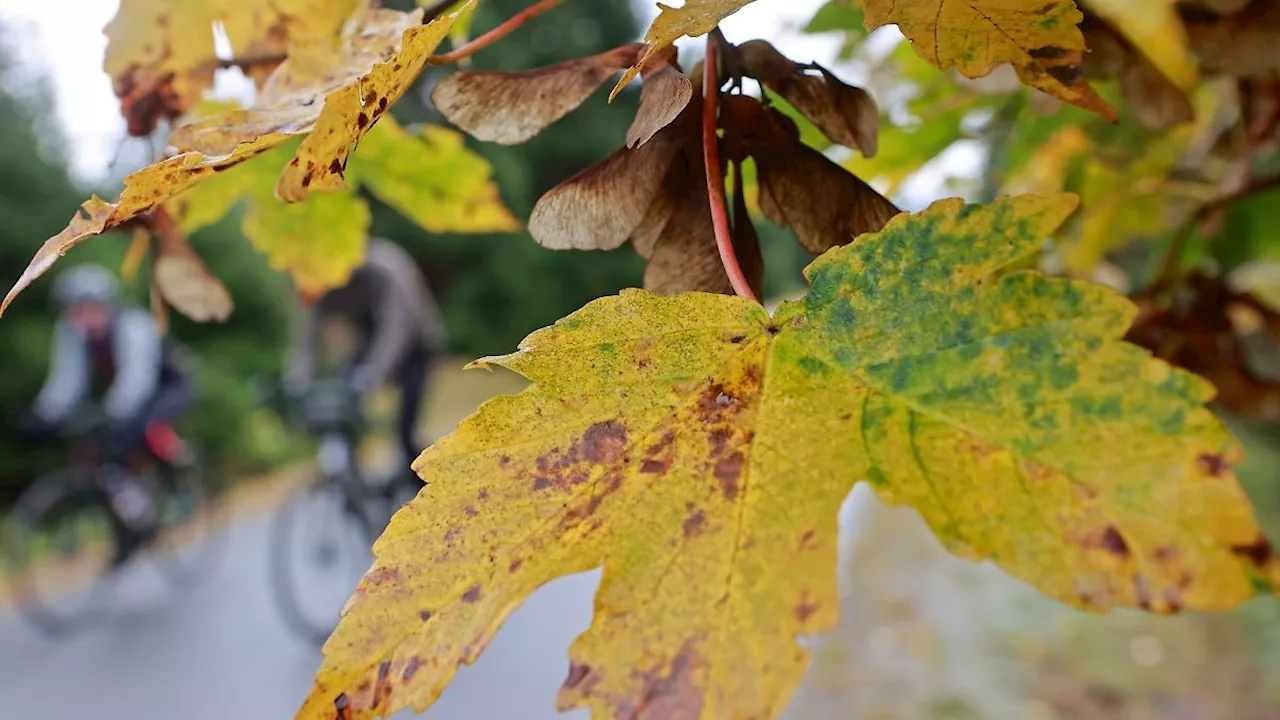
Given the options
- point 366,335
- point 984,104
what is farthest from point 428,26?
point 366,335

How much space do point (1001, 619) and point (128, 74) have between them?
3.39m

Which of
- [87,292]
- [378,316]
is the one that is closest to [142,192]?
[378,316]

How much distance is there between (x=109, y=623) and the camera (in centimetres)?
355

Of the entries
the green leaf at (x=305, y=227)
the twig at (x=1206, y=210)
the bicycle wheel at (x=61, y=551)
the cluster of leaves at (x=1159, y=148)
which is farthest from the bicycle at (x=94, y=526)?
the twig at (x=1206, y=210)

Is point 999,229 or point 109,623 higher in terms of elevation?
point 999,229

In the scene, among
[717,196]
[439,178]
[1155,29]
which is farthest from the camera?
[439,178]

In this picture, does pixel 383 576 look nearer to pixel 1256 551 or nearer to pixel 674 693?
pixel 674 693

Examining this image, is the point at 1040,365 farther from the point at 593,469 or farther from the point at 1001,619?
the point at 1001,619

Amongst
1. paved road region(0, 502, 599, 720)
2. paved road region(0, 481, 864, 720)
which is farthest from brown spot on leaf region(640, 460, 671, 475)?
paved road region(0, 502, 599, 720)

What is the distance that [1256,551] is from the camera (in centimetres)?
24

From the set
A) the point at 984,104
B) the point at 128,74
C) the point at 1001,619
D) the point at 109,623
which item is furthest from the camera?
the point at 109,623

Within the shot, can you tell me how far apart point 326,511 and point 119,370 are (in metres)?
1.28

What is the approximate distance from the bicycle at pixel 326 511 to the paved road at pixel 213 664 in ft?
0.66

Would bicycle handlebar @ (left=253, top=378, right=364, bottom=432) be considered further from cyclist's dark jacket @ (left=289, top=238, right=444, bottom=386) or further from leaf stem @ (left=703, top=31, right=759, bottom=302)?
leaf stem @ (left=703, top=31, right=759, bottom=302)
